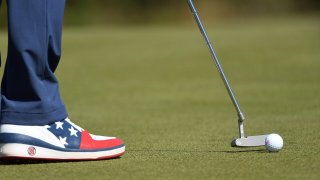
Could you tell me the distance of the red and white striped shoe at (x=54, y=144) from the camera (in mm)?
2939

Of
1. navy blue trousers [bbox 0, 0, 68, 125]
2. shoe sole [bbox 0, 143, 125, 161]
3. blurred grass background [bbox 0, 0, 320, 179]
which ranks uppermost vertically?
navy blue trousers [bbox 0, 0, 68, 125]

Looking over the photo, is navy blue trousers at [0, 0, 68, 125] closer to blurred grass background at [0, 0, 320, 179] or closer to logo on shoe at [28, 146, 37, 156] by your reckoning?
logo on shoe at [28, 146, 37, 156]

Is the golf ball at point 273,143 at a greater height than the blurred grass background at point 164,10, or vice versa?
the blurred grass background at point 164,10

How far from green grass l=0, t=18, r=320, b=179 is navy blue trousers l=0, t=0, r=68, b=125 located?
0.21 metres

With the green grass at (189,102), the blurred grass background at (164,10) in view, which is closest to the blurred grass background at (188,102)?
the green grass at (189,102)

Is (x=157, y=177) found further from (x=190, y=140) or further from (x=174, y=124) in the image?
(x=174, y=124)

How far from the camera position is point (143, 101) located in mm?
6473

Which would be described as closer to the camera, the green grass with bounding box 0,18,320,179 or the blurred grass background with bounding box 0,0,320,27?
the green grass with bounding box 0,18,320,179

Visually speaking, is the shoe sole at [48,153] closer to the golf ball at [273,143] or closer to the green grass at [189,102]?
the green grass at [189,102]

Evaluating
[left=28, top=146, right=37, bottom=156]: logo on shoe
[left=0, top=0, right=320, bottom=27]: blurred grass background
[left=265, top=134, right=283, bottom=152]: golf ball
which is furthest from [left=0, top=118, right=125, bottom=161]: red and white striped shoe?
[left=0, top=0, right=320, bottom=27]: blurred grass background

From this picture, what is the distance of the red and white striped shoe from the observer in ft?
9.64

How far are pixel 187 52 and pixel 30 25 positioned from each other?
27.2 feet

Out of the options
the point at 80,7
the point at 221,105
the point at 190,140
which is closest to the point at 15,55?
the point at 190,140

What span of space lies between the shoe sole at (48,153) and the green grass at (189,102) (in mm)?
35
